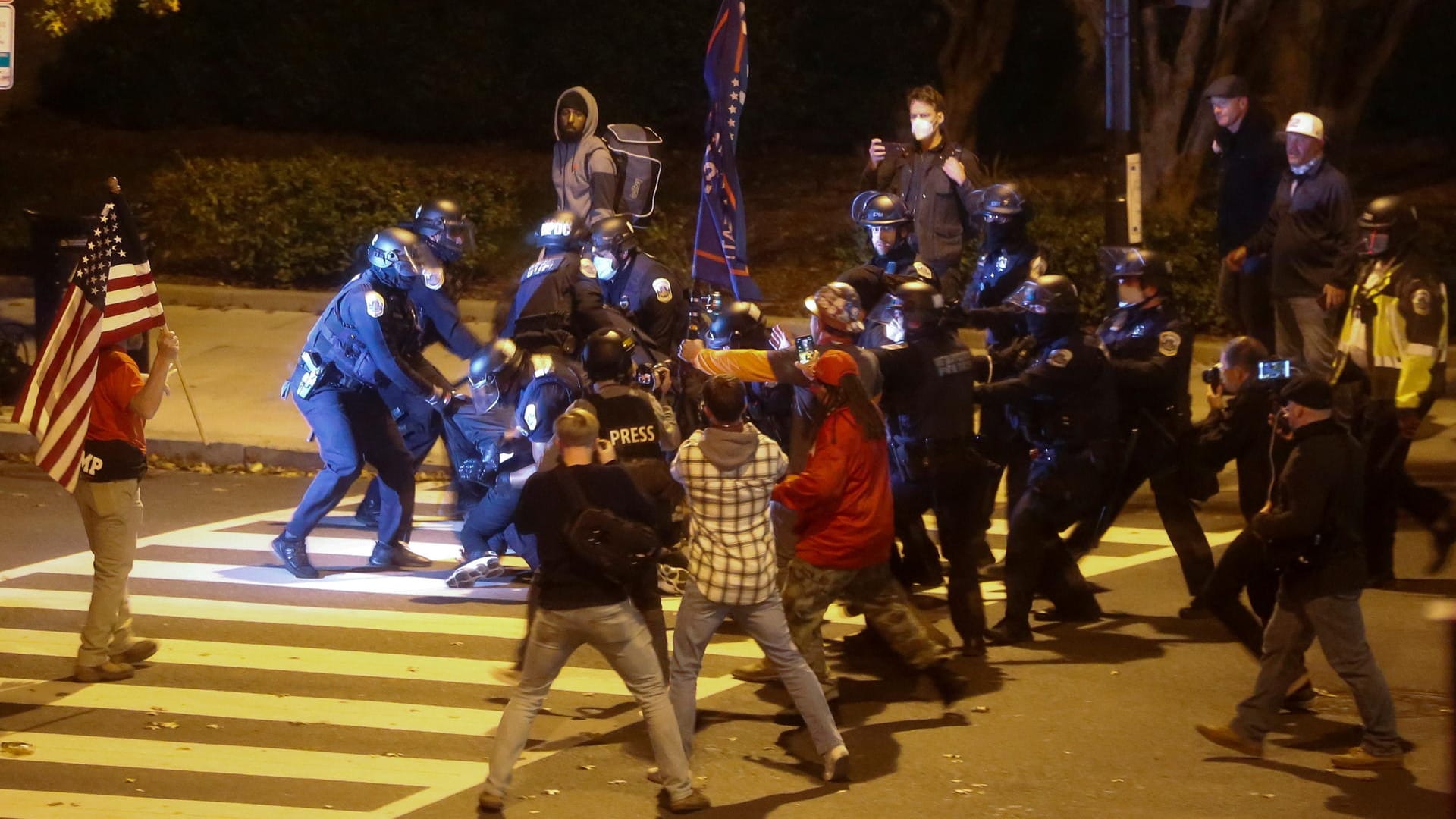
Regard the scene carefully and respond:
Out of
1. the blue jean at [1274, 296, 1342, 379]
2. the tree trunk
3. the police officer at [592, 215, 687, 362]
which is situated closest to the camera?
the police officer at [592, 215, 687, 362]

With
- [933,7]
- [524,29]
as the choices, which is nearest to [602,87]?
[524,29]

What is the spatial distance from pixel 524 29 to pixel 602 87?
5.45 feet

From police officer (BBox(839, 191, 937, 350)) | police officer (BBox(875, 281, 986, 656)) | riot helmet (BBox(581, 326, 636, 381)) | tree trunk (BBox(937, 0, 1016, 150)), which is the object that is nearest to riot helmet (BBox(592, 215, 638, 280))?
police officer (BBox(839, 191, 937, 350))

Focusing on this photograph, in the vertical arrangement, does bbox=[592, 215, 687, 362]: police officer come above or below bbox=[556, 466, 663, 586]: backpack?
above

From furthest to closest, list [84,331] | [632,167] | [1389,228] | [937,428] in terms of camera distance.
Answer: [632,167] → [1389,228] → [84,331] → [937,428]

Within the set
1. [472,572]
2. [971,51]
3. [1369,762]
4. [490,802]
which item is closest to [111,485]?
[472,572]

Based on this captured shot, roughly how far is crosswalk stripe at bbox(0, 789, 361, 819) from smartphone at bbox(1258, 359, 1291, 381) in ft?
13.8

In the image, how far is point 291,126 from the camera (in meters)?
27.1

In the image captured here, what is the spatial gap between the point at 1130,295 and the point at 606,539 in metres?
3.84

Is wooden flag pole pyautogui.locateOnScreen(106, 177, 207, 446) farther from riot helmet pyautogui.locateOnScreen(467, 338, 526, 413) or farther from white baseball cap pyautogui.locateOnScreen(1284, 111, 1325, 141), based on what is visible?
white baseball cap pyautogui.locateOnScreen(1284, 111, 1325, 141)

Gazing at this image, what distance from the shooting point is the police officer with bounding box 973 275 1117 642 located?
8531 mm

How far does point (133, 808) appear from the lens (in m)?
6.69

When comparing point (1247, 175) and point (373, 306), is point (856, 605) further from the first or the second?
point (1247, 175)

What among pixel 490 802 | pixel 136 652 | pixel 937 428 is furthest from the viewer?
pixel 136 652
